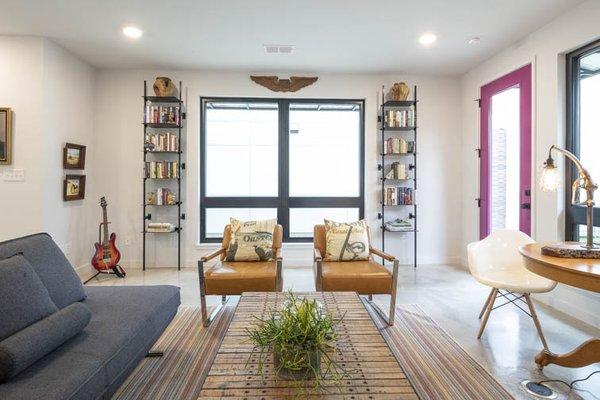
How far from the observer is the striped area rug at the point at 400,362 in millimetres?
1934

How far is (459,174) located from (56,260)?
4891 mm

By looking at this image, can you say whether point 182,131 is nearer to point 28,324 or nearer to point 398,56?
point 398,56

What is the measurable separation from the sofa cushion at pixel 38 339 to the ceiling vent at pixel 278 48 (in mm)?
3362

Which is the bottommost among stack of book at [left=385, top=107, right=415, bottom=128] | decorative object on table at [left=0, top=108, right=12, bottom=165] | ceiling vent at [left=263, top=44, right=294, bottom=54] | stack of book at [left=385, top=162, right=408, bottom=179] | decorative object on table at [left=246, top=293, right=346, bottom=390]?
decorative object on table at [left=246, top=293, right=346, bottom=390]

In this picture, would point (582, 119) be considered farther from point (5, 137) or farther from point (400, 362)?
point (5, 137)

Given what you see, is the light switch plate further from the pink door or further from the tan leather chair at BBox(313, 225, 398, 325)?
the pink door

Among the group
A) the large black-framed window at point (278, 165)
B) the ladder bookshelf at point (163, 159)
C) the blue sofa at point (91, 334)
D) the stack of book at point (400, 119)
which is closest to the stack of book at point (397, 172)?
the large black-framed window at point (278, 165)

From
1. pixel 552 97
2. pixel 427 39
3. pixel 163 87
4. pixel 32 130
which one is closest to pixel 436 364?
pixel 552 97

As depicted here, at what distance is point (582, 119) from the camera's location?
3209mm

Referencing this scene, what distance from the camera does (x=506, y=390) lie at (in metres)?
1.95

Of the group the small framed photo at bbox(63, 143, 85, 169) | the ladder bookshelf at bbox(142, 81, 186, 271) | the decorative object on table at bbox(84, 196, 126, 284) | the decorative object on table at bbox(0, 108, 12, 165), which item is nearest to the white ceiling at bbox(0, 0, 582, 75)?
the ladder bookshelf at bbox(142, 81, 186, 271)

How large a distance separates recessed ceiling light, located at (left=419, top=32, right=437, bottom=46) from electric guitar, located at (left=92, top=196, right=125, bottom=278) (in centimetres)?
431

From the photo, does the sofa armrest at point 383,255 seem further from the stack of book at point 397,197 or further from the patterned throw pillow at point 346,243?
the stack of book at point 397,197

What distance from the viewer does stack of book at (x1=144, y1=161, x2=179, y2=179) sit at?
459cm
